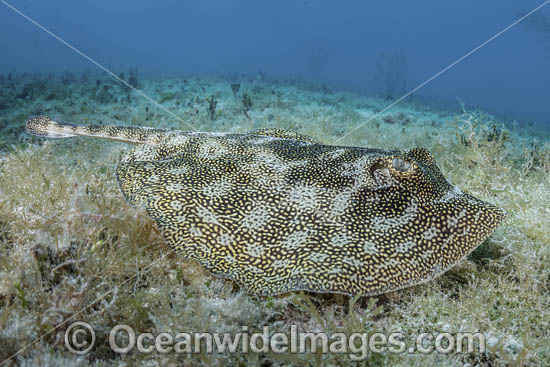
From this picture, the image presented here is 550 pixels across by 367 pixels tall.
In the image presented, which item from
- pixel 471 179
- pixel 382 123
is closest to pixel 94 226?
pixel 471 179

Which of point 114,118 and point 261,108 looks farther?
point 261,108

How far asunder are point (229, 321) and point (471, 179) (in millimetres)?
5165

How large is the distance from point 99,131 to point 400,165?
16.5 feet

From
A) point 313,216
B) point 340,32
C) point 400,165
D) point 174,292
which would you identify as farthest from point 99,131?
point 340,32

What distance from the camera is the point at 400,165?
346 cm

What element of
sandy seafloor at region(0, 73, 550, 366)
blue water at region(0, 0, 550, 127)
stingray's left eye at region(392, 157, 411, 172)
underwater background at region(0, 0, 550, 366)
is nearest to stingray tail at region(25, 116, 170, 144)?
underwater background at region(0, 0, 550, 366)

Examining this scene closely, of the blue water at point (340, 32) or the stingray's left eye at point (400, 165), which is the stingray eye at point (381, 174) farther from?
the blue water at point (340, 32)

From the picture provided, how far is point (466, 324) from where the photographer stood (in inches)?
119

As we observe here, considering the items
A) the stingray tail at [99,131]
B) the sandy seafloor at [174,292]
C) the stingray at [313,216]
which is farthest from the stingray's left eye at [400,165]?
the stingray tail at [99,131]

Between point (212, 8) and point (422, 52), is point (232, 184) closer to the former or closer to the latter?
point (422, 52)

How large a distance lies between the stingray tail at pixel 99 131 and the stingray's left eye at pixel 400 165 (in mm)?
3376

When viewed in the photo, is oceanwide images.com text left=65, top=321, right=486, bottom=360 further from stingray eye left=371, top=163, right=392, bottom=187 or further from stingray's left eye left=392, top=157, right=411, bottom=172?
stingray's left eye left=392, top=157, right=411, bottom=172

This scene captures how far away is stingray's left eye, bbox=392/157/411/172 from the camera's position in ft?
11.3

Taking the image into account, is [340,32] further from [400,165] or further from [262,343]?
[262,343]
